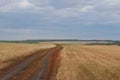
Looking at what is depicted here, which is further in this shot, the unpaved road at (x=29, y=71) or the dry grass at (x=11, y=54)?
the dry grass at (x=11, y=54)

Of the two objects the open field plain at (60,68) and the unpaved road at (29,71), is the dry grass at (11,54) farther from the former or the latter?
the unpaved road at (29,71)

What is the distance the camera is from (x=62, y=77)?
2094cm

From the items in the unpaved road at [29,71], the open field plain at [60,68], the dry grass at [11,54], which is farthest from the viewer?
the dry grass at [11,54]

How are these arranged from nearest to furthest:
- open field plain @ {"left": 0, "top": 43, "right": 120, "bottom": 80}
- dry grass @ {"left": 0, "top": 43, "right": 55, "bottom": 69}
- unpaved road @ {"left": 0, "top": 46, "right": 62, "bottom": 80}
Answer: unpaved road @ {"left": 0, "top": 46, "right": 62, "bottom": 80}
open field plain @ {"left": 0, "top": 43, "right": 120, "bottom": 80}
dry grass @ {"left": 0, "top": 43, "right": 55, "bottom": 69}

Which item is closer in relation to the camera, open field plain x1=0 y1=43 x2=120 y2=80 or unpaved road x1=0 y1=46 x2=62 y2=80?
unpaved road x1=0 y1=46 x2=62 y2=80

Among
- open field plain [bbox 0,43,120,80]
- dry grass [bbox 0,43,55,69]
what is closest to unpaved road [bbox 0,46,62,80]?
open field plain [bbox 0,43,120,80]

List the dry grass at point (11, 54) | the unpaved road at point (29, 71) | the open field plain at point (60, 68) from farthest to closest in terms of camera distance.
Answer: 1. the dry grass at point (11, 54)
2. the open field plain at point (60, 68)
3. the unpaved road at point (29, 71)

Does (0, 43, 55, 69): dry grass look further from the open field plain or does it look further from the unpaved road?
the unpaved road

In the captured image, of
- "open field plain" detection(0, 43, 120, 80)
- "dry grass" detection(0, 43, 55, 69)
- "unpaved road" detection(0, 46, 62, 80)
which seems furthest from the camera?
"dry grass" detection(0, 43, 55, 69)

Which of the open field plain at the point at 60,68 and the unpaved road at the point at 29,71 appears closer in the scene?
the unpaved road at the point at 29,71

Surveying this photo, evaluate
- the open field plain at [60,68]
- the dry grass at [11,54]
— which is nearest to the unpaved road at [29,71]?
the open field plain at [60,68]

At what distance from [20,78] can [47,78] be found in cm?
166

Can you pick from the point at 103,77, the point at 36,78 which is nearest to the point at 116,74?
the point at 103,77

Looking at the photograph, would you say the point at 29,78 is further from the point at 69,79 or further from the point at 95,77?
the point at 95,77
